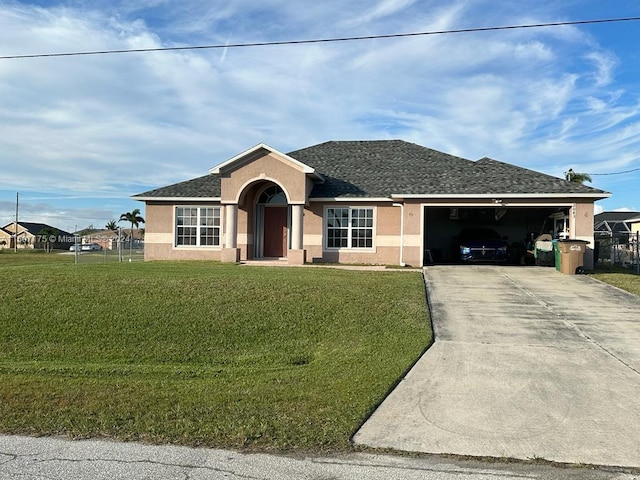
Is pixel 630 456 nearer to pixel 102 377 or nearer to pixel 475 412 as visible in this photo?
pixel 475 412

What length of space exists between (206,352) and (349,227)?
13.0 m

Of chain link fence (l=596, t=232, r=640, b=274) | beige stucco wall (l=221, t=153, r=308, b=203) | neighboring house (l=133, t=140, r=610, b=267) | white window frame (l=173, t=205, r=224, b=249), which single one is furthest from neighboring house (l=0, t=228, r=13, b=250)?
chain link fence (l=596, t=232, r=640, b=274)

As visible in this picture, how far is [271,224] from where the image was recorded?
2320 centimetres

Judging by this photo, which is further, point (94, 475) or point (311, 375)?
point (311, 375)

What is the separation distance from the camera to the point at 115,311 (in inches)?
456

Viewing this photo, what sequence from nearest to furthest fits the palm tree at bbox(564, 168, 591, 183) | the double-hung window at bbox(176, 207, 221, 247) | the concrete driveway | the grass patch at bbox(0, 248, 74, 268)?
the concrete driveway < the double-hung window at bbox(176, 207, 221, 247) < the grass patch at bbox(0, 248, 74, 268) < the palm tree at bbox(564, 168, 591, 183)

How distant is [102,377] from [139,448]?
10.2ft

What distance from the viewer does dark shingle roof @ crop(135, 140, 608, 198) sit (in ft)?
67.4

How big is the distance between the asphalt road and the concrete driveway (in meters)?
0.29

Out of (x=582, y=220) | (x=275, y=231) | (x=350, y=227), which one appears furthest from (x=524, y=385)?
(x=275, y=231)

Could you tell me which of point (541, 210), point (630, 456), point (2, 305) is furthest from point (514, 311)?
point (541, 210)

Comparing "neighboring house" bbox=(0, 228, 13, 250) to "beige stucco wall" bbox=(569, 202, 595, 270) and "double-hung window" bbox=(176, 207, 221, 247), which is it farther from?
"beige stucco wall" bbox=(569, 202, 595, 270)

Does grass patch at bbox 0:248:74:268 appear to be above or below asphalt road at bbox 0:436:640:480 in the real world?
above

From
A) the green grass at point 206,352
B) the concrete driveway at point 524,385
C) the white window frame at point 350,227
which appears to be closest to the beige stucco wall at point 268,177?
the white window frame at point 350,227
